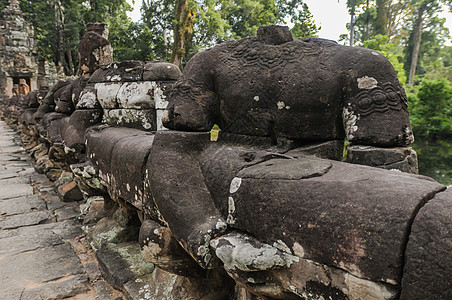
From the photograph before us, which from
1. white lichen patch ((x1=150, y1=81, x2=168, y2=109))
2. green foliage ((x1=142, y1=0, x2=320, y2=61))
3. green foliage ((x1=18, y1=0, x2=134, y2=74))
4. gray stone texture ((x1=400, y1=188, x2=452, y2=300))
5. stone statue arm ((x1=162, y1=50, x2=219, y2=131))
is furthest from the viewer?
green foliage ((x1=18, y1=0, x2=134, y2=74))

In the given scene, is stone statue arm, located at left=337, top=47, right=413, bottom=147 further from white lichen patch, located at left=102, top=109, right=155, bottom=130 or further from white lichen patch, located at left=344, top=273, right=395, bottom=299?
white lichen patch, located at left=102, top=109, right=155, bottom=130

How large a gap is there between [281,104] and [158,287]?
61.0 inches

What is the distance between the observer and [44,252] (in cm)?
326

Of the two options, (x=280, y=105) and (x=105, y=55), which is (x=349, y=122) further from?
(x=105, y=55)

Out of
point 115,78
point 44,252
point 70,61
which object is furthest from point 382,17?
point 44,252

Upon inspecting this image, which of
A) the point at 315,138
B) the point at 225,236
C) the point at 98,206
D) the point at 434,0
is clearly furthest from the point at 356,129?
the point at 434,0

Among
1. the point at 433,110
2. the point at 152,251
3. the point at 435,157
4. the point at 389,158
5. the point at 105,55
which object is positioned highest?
the point at 105,55

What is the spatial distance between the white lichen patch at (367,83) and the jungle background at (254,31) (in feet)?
26.6

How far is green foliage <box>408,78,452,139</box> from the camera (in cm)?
851

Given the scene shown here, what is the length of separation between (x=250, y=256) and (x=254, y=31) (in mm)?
21679

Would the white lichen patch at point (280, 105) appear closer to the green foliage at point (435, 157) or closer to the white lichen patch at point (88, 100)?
the white lichen patch at point (88, 100)

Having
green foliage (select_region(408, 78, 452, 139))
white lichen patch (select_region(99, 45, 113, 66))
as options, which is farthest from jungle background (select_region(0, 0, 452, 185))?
white lichen patch (select_region(99, 45, 113, 66))

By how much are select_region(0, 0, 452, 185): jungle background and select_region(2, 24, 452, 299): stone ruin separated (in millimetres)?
8099

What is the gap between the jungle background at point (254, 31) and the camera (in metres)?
8.84
